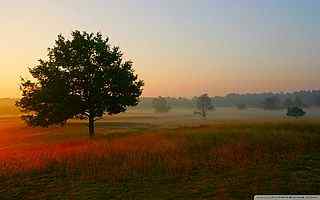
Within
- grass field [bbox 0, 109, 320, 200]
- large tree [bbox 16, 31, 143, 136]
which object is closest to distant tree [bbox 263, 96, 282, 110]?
large tree [bbox 16, 31, 143, 136]

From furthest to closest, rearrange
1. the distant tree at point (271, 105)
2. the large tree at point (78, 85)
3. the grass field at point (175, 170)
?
the distant tree at point (271, 105) → the large tree at point (78, 85) → the grass field at point (175, 170)

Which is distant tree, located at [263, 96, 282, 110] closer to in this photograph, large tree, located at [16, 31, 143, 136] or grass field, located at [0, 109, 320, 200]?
large tree, located at [16, 31, 143, 136]

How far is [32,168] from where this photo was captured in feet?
70.2

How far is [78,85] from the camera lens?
3859 centimetres

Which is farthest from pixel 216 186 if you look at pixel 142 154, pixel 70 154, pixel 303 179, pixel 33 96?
pixel 33 96

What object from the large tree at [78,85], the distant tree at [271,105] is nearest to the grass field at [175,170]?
the large tree at [78,85]

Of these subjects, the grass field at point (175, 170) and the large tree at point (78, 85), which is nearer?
the grass field at point (175, 170)

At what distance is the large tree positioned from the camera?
3788cm

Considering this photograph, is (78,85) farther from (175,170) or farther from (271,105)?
(271,105)

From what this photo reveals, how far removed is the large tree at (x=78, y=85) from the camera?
124 feet

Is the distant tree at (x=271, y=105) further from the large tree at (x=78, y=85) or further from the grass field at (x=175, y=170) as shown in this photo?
the grass field at (x=175, y=170)

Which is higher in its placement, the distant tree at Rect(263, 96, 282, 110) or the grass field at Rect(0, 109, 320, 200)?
the distant tree at Rect(263, 96, 282, 110)

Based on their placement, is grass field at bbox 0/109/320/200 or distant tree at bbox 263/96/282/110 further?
distant tree at bbox 263/96/282/110

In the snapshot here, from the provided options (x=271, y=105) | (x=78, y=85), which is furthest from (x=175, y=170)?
(x=271, y=105)
